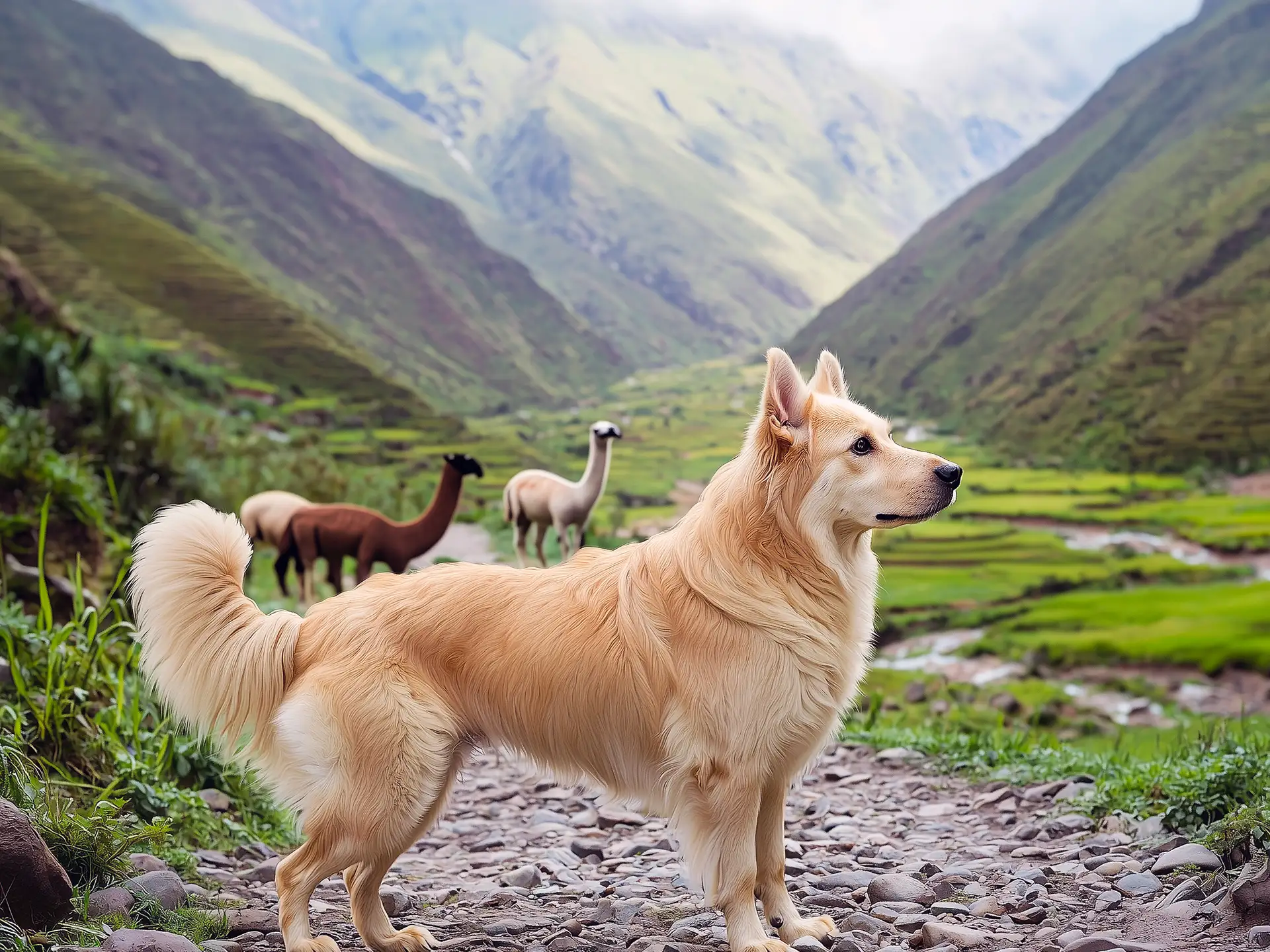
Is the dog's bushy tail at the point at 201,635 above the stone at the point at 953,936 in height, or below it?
above

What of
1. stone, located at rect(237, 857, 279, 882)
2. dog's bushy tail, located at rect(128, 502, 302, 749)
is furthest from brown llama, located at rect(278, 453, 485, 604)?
dog's bushy tail, located at rect(128, 502, 302, 749)

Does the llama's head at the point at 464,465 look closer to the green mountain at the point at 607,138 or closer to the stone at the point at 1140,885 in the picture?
the stone at the point at 1140,885

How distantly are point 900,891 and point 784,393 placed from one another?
2.03 meters

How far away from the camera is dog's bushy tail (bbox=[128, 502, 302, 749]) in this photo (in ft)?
10.3

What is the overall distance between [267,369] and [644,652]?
35.6 ft

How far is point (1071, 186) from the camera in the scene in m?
20.4

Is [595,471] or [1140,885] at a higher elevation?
[595,471]

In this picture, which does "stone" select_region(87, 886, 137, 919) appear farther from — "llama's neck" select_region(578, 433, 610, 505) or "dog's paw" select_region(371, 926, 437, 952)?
"llama's neck" select_region(578, 433, 610, 505)

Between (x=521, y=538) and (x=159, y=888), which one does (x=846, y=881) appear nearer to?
(x=159, y=888)

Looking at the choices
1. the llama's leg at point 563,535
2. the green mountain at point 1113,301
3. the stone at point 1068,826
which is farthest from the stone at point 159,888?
the green mountain at point 1113,301

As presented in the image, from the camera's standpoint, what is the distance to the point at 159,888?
3.35 meters

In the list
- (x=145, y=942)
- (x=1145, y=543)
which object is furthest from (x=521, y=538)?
(x=1145, y=543)

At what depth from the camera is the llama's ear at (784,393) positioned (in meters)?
3.03

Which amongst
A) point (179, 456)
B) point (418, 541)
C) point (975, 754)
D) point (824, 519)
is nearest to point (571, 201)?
point (179, 456)
